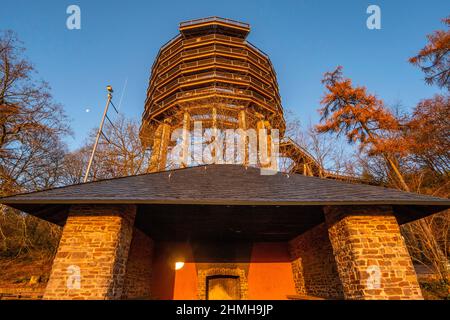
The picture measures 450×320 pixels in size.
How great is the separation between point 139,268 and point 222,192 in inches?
167

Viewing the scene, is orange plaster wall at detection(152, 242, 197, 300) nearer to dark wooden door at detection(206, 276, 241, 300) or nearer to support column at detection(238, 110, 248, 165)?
dark wooden door at detection(206, 276, 241, 300)

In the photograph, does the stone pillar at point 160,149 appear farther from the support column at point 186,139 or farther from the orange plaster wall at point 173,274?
the orange plaster wall at point 173,274

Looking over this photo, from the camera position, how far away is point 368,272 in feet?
14.3

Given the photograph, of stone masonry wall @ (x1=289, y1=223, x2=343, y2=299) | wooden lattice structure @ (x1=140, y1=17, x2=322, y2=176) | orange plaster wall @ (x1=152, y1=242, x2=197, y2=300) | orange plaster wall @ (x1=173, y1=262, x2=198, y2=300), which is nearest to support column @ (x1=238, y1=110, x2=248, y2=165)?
wooden lattice structure @ (x1=140, y1=17, x2=322, y2=176)

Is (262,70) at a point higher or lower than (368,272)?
higher

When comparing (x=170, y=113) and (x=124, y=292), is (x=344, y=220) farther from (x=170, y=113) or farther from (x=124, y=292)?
(x=170, y=113)

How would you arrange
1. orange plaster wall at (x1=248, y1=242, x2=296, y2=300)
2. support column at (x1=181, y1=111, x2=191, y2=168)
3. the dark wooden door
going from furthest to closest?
support column at (x1=181, y1=111, x2=191, y2=168), the dark wooden door, orange plaster wall at (x1=248, y1=242, x2=296, y2=300)

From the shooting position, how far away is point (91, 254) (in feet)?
14.6

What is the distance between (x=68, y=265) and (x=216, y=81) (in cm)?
1459

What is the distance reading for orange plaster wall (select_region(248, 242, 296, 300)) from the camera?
8.10 meters

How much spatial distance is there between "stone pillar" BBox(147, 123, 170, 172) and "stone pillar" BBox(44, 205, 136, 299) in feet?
31.1

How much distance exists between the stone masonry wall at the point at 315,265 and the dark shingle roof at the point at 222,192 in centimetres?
189

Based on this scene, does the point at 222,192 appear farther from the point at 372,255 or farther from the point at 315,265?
the point at 315,265
